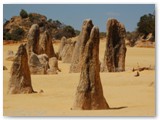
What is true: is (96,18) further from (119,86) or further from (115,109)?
(119,86)

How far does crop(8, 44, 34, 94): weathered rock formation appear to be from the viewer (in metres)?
10.6

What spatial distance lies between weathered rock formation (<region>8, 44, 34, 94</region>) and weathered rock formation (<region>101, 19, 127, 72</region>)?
4.68 meters

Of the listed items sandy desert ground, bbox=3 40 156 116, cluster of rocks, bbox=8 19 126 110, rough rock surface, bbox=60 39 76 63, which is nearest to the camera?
sandy desert ground, bbox=3 40 156 116

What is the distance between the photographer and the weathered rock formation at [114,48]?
49.8 ft

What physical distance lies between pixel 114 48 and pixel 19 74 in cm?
535

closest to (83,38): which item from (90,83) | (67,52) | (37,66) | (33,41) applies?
(37,66)

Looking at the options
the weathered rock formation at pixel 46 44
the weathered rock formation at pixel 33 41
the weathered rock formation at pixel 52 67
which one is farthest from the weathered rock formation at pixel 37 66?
the weathered rock formation at pixel 46 44

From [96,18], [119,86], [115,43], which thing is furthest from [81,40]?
[96,18]

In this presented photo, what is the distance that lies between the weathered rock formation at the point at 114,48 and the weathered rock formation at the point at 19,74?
4684 mm

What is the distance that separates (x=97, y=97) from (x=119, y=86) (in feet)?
9.85

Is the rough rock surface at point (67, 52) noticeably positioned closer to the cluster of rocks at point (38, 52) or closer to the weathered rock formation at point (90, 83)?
the cluster of rocks at point (38, 52)

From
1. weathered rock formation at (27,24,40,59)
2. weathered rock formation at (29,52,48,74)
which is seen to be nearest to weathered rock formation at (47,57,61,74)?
weathered rock formation at (29,52,48,74)

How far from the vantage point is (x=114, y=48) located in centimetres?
1540

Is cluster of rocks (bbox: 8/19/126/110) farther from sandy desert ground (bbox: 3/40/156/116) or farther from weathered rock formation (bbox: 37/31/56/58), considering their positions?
sandy desert ground (bbox: 3/40/156/116)
